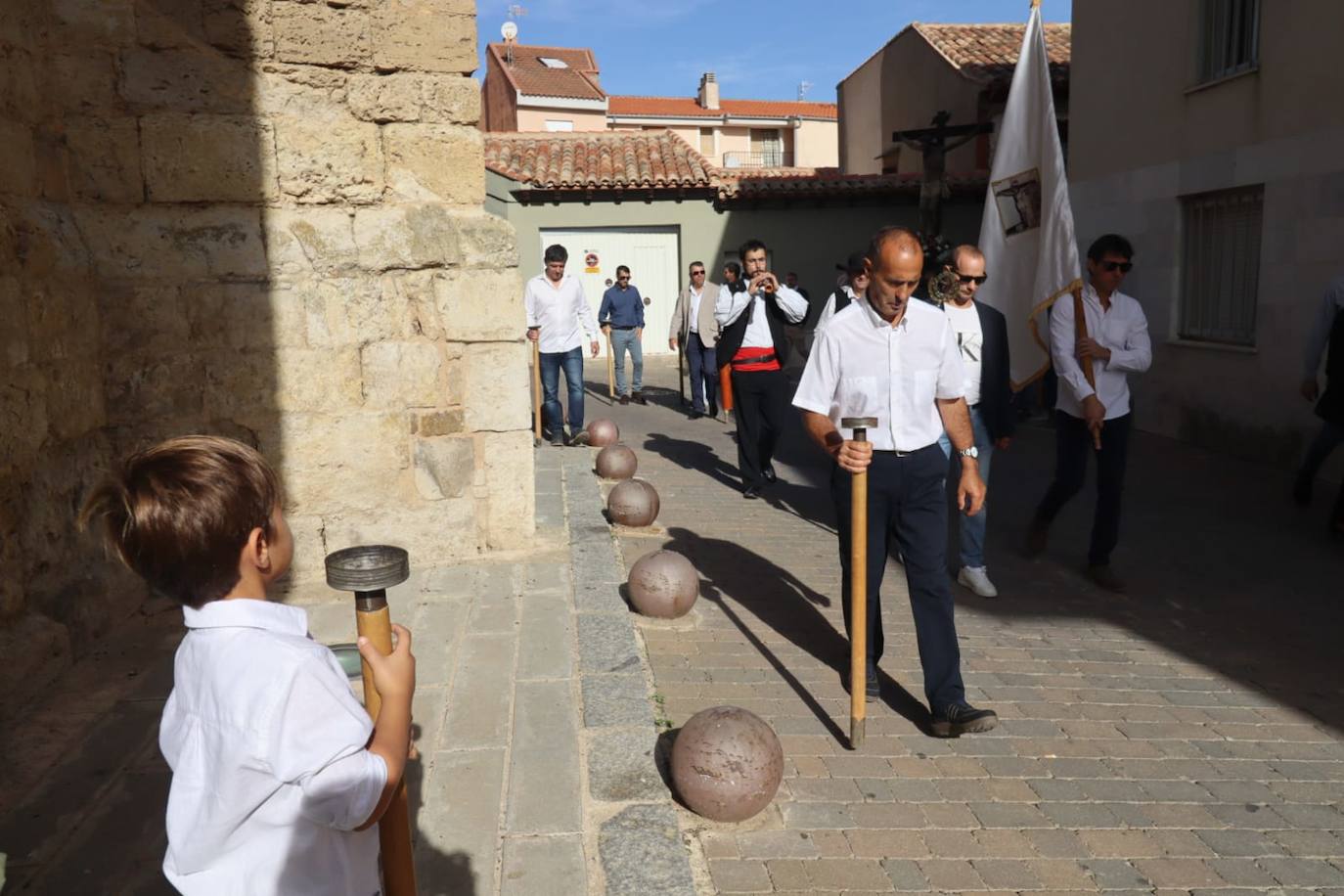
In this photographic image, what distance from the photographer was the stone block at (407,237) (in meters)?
5.42

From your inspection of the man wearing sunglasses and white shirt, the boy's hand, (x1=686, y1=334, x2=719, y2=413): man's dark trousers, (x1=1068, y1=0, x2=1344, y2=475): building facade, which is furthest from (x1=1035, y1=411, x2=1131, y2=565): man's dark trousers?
(x1=686, y1=334, x2=719, y2=413): man's dark trousers

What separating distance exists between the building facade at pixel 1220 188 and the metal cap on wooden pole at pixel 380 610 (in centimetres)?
969

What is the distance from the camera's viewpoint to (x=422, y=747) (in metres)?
3.62

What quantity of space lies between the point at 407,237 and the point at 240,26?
1286 millimetres

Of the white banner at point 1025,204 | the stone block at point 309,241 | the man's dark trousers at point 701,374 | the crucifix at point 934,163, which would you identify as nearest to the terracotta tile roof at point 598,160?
the crucifix at point 934,163

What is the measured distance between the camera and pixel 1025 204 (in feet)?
22.2

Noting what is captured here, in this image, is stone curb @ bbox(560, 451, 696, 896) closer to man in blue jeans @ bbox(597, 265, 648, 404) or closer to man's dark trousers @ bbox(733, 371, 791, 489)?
man's dark trousers @ bbox(733, 371, 791, 489)

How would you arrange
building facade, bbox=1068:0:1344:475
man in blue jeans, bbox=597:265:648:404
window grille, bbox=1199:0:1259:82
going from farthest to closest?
1. man in blue jeans, bbox=597:265:648:404
2. window grille, bbox=1199:0:1259:82
3. building facade, bbox=1068:0:1344:475

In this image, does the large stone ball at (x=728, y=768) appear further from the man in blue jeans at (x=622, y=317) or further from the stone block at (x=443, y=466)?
the man in blue jeans at (x=622, y=317)

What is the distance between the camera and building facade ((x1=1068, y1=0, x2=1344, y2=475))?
926 cm

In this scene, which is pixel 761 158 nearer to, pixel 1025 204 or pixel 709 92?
pixel 709 92

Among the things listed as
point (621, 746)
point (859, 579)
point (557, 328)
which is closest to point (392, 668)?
point (621, 746)

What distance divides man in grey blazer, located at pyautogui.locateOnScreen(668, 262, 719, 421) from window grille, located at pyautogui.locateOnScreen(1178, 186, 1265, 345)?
17.8 feet

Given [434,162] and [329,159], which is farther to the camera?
[434,162]
